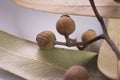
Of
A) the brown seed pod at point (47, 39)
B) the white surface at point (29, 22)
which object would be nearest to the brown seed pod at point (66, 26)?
the brown seed pod at point (47, 39)

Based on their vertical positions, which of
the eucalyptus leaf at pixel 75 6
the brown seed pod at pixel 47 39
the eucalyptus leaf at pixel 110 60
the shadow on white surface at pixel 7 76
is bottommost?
the shadow on white surface at pixel 7 76

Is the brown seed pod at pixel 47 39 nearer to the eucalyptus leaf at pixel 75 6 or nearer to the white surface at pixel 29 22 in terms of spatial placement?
the eucalyptus leaf at pixel 75 6

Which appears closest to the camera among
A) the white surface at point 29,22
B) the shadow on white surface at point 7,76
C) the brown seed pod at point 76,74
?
the brown seed pod at point 76,74

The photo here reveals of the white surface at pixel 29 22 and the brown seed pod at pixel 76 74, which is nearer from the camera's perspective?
the brown seed pod at pixel 76 74

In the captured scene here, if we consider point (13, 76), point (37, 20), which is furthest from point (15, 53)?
point (37, 20)

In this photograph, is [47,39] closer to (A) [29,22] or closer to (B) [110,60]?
(B) [110,60]

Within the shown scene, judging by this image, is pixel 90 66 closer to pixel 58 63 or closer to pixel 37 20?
pixel 58 63

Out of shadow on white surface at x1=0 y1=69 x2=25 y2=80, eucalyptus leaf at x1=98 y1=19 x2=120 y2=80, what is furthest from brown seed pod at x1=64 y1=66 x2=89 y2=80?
shadow on white surface at x1=0 y1=69 x2=25 y2=80

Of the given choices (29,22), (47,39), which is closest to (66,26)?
(47,39)
